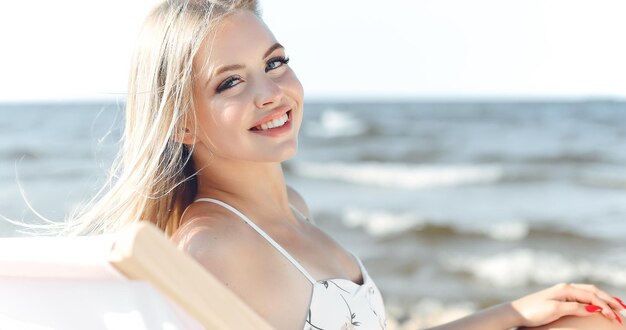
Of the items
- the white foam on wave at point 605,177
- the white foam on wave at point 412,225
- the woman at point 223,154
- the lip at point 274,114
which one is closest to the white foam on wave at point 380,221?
the white foam on wave at point 412,225

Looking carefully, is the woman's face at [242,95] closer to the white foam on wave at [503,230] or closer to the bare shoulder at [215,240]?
the bare shoulder at [215,240]

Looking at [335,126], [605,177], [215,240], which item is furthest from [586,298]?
[335,126]

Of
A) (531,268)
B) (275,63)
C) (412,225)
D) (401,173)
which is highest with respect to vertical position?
(275,63)

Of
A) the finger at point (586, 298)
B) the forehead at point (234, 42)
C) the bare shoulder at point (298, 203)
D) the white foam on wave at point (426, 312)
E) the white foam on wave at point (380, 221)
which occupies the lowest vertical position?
the white foam on wave at point (380, 221)

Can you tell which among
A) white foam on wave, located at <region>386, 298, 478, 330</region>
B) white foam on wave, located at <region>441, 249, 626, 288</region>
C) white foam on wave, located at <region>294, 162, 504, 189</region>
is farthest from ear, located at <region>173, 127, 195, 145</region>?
white foam on wave, located at <region>294, 162, 504, 189</region>

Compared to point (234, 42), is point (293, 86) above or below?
below

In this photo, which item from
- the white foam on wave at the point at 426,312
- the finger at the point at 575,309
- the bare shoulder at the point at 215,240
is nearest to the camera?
the bare shoulder at the point at 215,240

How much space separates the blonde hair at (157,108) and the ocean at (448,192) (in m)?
0.24

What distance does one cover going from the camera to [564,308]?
256 cm

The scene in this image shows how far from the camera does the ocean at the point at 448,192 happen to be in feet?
A: 25.3

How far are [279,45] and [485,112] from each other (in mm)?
23666

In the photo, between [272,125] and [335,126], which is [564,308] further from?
[335,126]

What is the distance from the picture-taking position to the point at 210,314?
1344 mm

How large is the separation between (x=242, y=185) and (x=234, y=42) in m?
0.40
